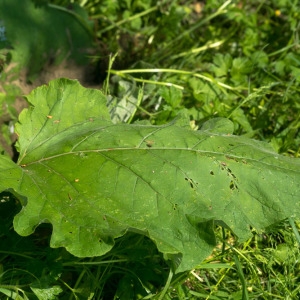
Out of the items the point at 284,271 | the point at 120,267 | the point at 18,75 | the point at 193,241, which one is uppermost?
the point at 18,75

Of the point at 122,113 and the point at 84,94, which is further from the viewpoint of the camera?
the point at 122,113

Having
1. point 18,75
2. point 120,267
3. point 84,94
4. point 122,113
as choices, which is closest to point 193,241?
point 120,267

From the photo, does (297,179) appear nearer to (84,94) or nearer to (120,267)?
(120,267)

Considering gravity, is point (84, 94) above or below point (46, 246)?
above

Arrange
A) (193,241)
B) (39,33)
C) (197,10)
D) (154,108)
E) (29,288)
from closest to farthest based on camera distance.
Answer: (193,241), (29,288), (39,33), (154,108), (197,10)

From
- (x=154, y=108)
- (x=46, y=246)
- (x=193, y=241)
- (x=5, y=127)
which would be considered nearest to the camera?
(x=193, y=241)

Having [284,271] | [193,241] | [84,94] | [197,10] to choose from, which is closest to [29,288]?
[193,241]
